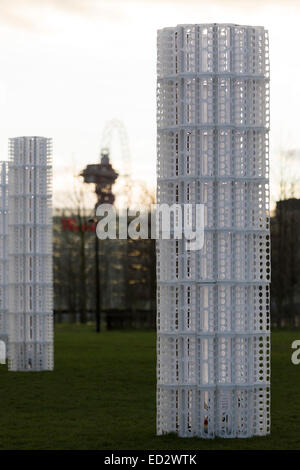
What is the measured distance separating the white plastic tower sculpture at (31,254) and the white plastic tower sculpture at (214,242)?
12318 millimetres

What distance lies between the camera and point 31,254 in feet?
84.6

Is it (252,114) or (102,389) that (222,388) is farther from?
(102,389)

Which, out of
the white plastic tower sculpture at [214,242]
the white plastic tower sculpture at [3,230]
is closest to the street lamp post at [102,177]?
the white plastic tower sculpture at [3,230]

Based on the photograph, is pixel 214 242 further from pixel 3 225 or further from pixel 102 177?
pixel 102 177

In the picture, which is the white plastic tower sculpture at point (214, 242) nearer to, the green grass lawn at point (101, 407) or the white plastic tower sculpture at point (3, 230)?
the green grass lawn at point (101, 407)

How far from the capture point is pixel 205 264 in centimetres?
1368

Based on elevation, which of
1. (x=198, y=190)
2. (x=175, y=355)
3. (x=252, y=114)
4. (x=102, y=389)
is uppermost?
(x=252, y=114)

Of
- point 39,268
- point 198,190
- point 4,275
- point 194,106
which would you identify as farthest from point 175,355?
point 4,275

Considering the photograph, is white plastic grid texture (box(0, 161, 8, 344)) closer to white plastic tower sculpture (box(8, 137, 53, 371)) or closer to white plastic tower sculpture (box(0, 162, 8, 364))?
white plastic tower sculpture (box(0, 162, 8, 364))

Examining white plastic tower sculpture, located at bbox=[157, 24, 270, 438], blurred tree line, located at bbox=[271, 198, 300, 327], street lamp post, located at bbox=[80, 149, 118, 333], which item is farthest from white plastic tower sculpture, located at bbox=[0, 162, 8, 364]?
blurred tree line, located at bbox=[271, 198, 300, 327]

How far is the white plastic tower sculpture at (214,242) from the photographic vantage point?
44.7 feet

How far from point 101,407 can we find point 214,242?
5.25m

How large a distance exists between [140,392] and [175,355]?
6428mm

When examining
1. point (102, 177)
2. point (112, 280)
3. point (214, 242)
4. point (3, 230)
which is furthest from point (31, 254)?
point (112, 280)
